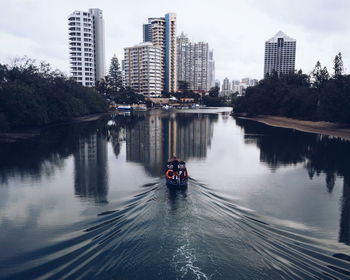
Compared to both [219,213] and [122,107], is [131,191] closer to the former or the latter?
[219,213]

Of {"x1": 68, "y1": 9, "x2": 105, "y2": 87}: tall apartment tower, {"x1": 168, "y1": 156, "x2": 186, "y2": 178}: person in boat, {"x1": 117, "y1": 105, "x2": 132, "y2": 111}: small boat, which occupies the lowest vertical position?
{"x1": 168, "y1": 156, "x2": 186, "y2": 178}: person in boat

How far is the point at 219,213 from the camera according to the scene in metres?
14.6

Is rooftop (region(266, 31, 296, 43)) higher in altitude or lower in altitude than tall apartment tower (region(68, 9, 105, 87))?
higher

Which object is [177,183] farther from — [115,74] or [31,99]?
[115,74]

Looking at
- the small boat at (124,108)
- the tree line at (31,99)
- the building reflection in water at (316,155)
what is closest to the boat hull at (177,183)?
the building reflection in water at (316,155)

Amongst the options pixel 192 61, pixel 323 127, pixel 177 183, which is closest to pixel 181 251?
pixel 177 183

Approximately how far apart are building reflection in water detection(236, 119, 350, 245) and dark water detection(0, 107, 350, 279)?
0.16 m

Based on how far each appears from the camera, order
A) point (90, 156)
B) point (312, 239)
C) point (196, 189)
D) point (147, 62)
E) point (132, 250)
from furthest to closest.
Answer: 1. point (147, 62)
2. point (90, 156)
3. point (196, 189)
4. point (312, 239)
5. point (132, 250)

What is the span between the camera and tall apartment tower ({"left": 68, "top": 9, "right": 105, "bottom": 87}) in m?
114

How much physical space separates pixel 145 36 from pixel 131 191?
188 m

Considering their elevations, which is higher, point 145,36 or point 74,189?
point 145,36

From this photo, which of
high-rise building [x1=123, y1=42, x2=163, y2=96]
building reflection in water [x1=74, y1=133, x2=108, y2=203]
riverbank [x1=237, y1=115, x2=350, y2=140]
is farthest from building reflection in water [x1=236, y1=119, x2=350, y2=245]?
high-rise building [x1=123, y1=42, x2=163, y2=96]

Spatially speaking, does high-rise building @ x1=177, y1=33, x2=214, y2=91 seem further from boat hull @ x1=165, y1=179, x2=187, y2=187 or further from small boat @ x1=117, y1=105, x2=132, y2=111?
boat hull @ x1=165, y1=179, x2=187, y2=187

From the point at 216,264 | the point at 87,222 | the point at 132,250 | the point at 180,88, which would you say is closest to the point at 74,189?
the point at 87,222
